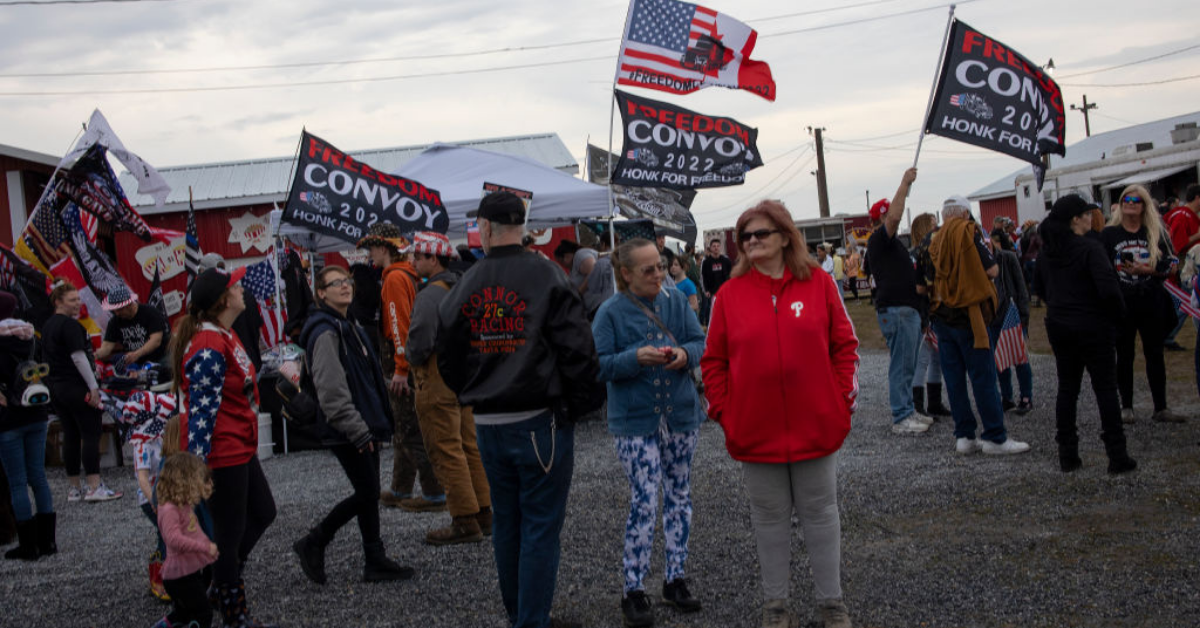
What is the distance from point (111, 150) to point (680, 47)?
6.06 meters

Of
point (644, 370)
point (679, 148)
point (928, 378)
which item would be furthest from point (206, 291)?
point (928, 378)

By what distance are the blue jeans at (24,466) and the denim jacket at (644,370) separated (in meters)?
4.57

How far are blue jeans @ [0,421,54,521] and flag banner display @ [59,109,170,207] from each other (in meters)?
3.76

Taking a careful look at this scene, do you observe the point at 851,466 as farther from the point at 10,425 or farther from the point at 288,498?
the point at 10,425

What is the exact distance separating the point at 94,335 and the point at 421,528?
9464 mm

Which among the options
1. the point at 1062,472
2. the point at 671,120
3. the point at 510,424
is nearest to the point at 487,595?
the point at 510,424

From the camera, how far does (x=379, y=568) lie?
564 centimetres

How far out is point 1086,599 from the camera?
14.5 feet

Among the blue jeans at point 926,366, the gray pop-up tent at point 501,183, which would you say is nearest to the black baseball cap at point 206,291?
the blue jeans at point 926,366

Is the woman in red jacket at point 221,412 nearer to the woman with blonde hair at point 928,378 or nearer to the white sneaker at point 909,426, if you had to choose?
the white sneaker at point 909,426

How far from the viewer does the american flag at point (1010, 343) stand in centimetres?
920

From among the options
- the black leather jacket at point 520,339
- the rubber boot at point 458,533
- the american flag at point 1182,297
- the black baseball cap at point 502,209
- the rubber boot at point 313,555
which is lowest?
the rubber boot at point 458,533

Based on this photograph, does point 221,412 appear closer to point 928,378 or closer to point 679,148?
point 679,148

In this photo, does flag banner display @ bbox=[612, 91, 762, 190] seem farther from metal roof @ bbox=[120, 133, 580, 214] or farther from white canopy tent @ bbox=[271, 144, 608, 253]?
metal roof @ bbox=[120, 133, 580, 214]
